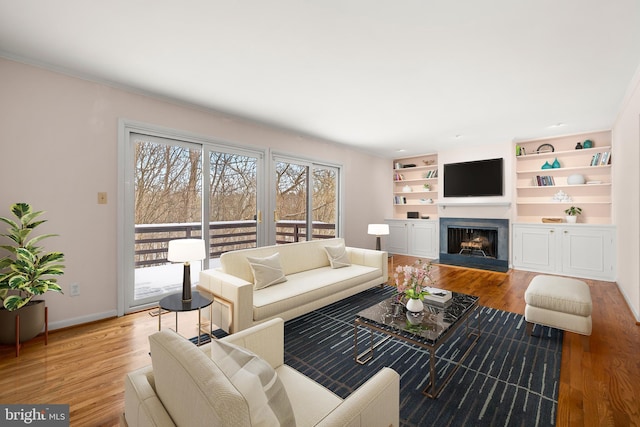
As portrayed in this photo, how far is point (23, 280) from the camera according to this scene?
233 centimetres

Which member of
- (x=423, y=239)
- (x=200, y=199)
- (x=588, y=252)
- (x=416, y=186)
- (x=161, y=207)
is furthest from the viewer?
(x=416, y=186)

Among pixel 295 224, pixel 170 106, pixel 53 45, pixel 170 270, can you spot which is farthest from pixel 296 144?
pixel 53 45

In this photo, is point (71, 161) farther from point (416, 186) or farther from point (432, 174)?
point (416, 186)

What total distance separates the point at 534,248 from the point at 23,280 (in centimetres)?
705

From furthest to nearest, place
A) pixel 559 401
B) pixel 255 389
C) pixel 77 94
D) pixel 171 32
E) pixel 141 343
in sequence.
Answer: pixel 77 94
pixel 141 343
pixel 171 32
pixel 559 401
pixel 255 389

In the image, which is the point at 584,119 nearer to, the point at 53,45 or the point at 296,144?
the point at 296,144

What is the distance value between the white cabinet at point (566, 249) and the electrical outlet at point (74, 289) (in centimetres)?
674

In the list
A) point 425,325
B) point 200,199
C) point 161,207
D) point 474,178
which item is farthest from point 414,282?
point 474,178

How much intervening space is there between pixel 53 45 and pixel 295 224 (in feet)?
12.1

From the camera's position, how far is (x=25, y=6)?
1.95 m

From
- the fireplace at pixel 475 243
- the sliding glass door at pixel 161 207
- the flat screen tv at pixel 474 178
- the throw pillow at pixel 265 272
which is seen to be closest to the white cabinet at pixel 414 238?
the fireplace at pixel 475 243

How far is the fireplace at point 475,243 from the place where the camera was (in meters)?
5.66

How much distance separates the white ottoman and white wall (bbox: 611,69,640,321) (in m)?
1.06

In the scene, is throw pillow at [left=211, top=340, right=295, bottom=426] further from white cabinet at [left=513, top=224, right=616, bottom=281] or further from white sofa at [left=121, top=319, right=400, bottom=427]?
white cabinet at [left=513, top=224, right=616, bottom=281]
